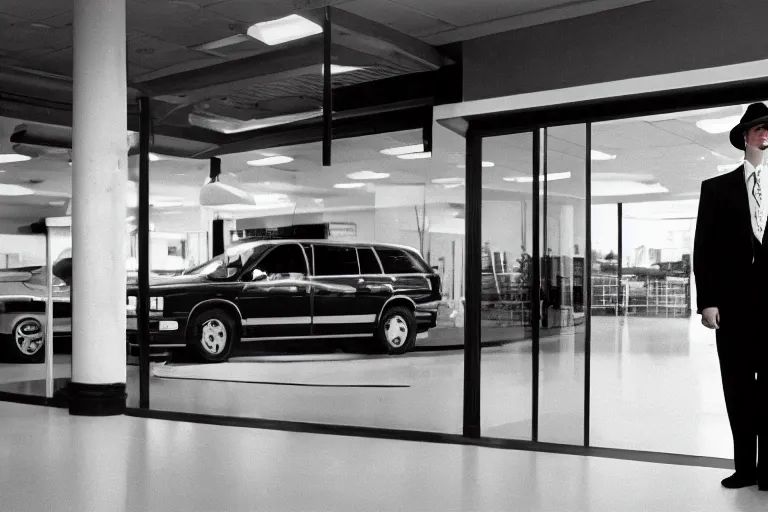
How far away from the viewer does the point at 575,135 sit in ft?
16.3

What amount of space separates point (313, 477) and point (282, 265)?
3.19m

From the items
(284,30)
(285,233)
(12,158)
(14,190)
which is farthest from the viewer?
(14,190)

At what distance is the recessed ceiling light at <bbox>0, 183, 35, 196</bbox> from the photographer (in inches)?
284

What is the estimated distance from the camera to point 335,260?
6.88m

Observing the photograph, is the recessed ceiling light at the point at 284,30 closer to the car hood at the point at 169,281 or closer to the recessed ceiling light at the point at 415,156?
the recessed ceiling light at the point at 415,156

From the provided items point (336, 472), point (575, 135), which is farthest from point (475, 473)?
point (575, 135)

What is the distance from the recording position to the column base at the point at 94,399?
19.2 feet

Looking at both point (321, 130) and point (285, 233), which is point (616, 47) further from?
point (285, 233)

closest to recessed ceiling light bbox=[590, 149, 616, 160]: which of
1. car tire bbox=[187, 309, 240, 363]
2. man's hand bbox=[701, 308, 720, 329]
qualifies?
car tire bbox=[187, 309, 240, 363]

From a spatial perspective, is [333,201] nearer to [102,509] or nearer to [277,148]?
[277,148]

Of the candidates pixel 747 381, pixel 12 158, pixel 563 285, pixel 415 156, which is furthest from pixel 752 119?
pixel 12 158

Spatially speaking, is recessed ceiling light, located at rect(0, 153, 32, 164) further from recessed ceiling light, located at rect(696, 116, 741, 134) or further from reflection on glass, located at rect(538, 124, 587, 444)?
recessed ceiling light, located at rect(696, 116, 741, 134)

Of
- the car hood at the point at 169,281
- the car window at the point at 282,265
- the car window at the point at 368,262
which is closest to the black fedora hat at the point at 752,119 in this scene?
the car window at the point at 368,262

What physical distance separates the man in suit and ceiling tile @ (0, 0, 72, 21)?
171 inches
